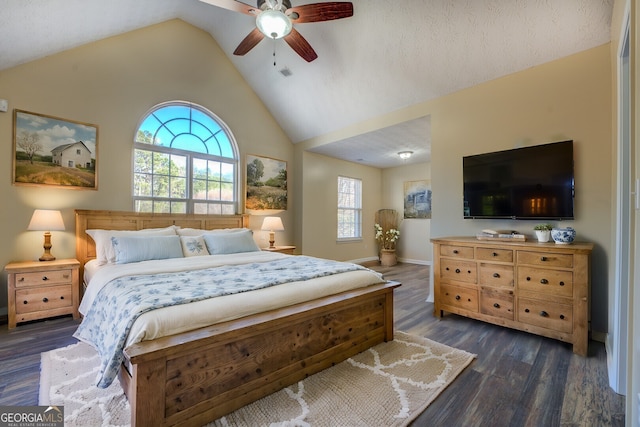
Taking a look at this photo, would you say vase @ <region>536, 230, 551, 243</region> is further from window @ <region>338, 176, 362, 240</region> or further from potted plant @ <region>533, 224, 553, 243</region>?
window @ <region>338, 176, 362, 240</region>

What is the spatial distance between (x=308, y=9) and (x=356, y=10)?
40.2 inches

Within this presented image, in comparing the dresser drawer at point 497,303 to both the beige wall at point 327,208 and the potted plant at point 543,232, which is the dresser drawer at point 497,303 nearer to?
the potted plant at point 543,232

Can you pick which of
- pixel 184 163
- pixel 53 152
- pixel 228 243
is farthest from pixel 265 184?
pixel 53 152

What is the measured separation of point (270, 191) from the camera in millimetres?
5363

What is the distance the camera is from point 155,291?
1878 mm

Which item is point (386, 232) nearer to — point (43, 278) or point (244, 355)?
point (244, 355)

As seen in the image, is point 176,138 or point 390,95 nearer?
point 390,95

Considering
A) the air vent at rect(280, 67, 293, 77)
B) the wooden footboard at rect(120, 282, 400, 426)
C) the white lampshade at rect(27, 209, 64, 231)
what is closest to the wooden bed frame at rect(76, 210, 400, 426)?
the wooden footboard at rect(120, 282, 400, 426)

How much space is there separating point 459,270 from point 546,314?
0.80 metres

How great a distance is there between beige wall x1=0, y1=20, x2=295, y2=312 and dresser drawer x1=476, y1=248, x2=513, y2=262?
3.92 meters

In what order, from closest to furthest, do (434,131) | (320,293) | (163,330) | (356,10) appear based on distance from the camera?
1. (163,330)
2. (320,293)
3. (356,10)
4. (434,131)

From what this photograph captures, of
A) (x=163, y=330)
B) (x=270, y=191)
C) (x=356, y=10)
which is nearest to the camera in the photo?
(x=163, y=330)

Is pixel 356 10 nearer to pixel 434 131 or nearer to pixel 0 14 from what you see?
pixel 434 131

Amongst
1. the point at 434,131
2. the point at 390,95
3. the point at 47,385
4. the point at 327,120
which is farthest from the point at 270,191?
the point at 47,385
